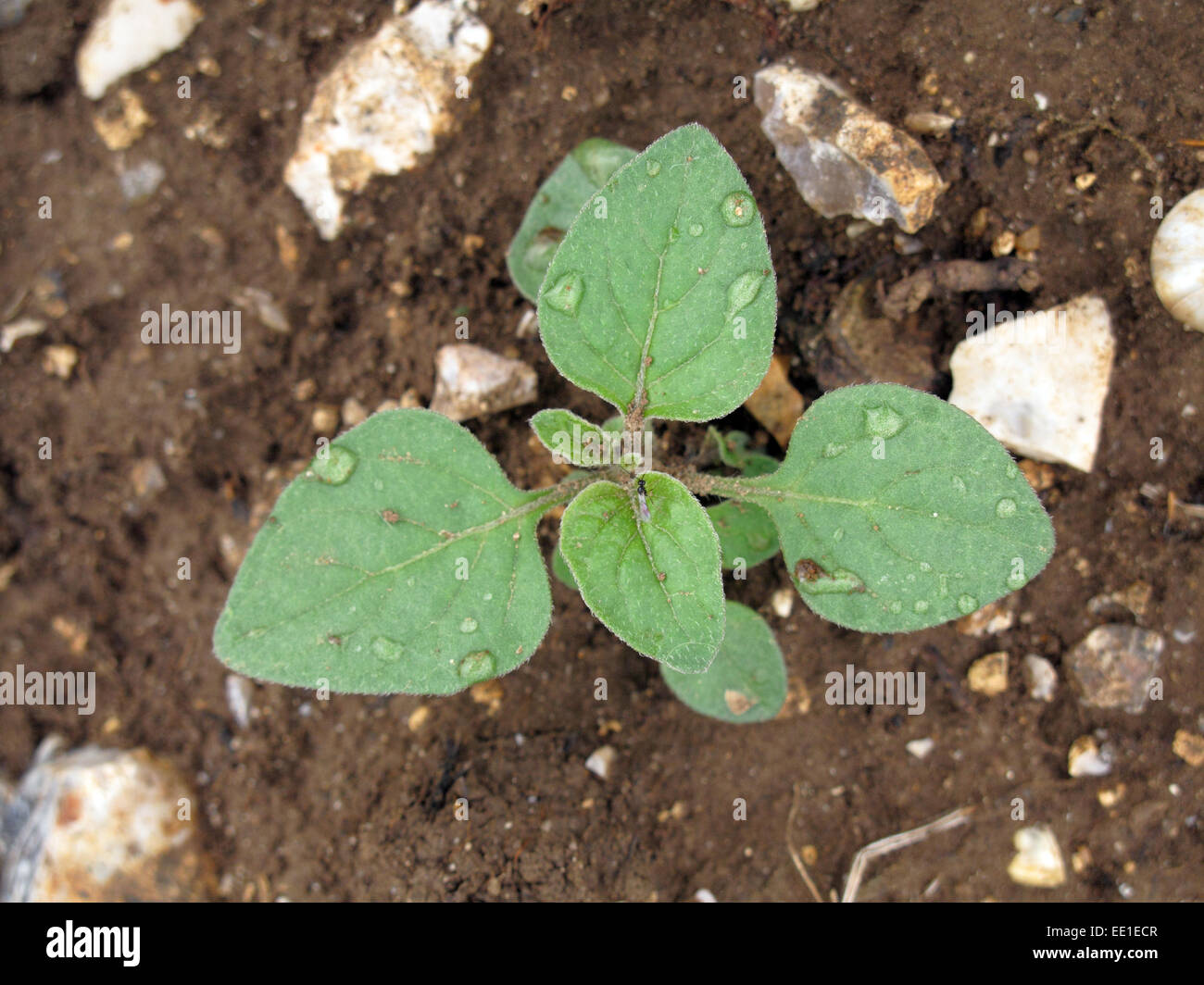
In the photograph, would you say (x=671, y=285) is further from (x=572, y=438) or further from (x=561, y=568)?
(x=561, y=568)

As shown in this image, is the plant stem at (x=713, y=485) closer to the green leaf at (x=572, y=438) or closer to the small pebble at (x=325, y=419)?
the green leaf at (x=572, y=438)

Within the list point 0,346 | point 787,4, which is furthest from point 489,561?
point 0,346

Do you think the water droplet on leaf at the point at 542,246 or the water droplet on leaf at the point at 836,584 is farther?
the water droplet on leaf at the point at 542,246

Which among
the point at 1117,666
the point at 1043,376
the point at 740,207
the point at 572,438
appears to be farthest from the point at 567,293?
the point at 1117,666

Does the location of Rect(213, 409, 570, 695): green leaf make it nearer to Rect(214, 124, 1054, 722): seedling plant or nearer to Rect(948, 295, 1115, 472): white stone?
Rect(214, 124, 1054, 722): seedling plant

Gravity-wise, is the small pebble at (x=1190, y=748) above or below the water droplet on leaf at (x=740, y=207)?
below

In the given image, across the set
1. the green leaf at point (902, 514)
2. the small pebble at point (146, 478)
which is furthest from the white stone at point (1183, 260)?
the small pebble at point (146, 478)

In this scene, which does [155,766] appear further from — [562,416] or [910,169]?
[910,169]
